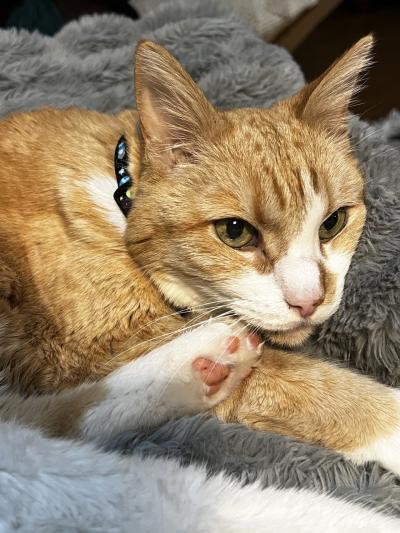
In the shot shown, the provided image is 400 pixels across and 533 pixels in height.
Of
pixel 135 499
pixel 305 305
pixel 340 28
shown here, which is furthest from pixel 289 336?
pixel 340 28

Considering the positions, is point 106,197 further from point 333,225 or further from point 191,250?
point 333,225

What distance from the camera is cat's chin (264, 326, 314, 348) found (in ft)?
3.15

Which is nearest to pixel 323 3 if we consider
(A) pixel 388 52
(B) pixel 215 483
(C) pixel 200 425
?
(A) pixel 388 52

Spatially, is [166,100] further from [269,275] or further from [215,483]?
[215,483]

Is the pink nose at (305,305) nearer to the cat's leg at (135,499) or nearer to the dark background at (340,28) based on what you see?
the cat's leg at (135,499)

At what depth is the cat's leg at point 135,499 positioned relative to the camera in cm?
69

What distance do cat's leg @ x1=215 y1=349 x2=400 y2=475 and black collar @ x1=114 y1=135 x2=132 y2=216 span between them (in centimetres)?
37

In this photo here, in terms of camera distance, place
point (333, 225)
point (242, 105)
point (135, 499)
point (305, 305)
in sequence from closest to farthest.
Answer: point (135, 499) → point (305, 305) → point (333, 225) → point (242, 105)

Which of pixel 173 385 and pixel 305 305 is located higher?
pixel 305 305

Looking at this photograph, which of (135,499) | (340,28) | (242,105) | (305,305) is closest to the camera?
(135,499)

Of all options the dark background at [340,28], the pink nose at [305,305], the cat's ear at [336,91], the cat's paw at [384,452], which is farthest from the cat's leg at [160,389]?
the dark background at [340,28]

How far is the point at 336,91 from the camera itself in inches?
40.6

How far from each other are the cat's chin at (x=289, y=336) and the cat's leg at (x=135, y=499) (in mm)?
255

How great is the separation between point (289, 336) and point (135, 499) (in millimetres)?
384
